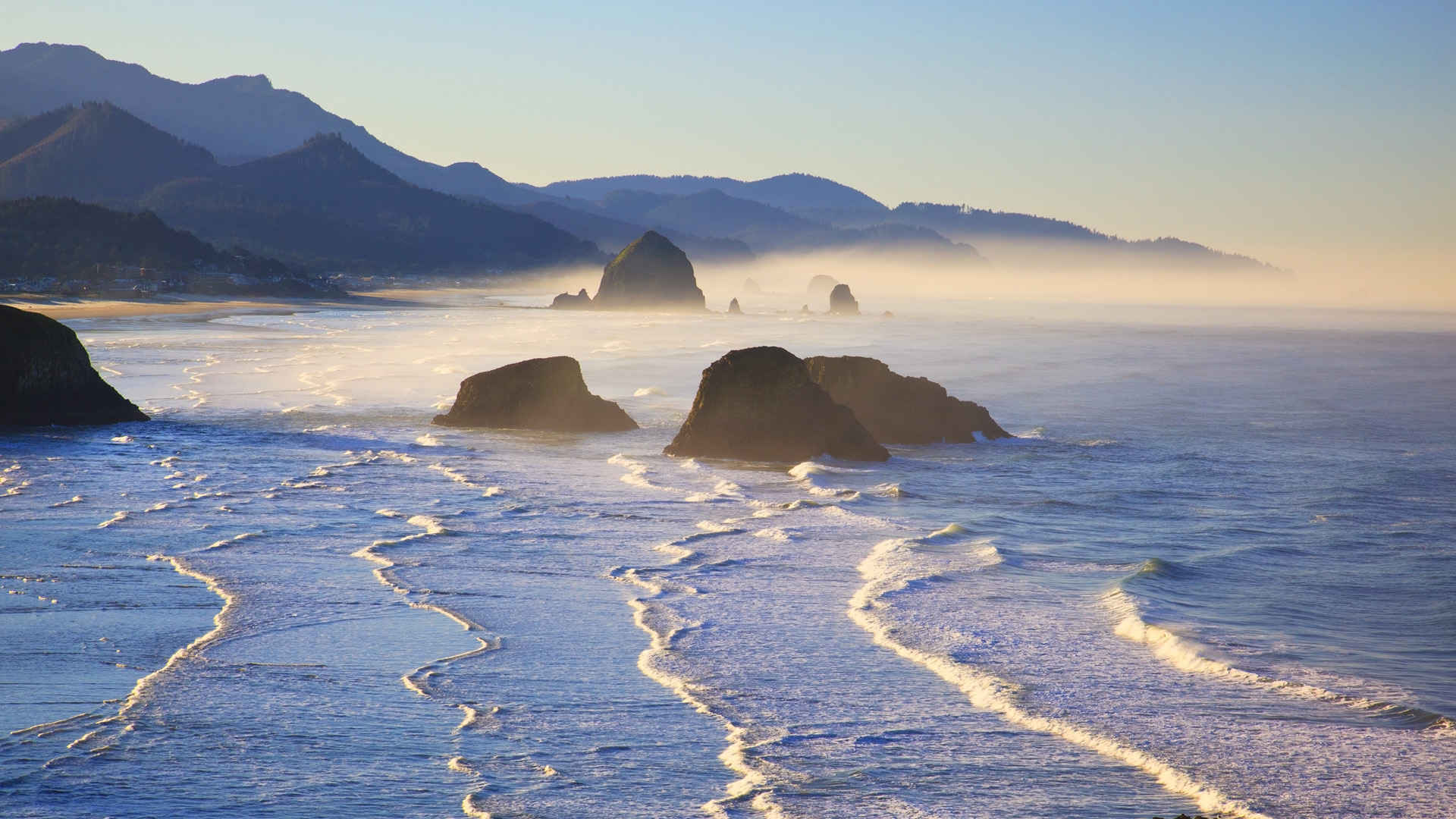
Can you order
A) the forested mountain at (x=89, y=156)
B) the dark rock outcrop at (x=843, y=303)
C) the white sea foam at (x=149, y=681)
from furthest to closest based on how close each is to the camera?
the forested mountain at (x=89, y=156), the dark rock outcrop at (x=843, y=303), the white sea foam at (x=149, y=681)

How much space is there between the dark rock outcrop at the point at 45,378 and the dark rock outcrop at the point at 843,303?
114 m

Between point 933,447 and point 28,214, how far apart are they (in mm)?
108806

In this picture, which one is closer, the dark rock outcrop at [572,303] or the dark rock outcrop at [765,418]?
the dark rock outcrop at [765,418]

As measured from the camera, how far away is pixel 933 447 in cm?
2225

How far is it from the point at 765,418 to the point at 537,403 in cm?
556

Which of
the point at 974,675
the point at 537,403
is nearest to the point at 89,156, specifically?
the point at 537,403

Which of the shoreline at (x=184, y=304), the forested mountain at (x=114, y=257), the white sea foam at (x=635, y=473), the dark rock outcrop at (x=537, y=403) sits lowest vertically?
the white sea foam at (x=635, y=473)

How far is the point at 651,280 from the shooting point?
139875mm

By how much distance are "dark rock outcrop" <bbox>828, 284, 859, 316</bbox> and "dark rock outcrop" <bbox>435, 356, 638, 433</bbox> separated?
4349 inches

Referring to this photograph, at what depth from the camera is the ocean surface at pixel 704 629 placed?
6.09 metres

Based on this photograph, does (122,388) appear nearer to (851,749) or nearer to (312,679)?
(312,679)

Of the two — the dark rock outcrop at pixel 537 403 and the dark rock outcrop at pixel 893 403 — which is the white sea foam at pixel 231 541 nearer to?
the dark rock outcrop at pixel 537 403

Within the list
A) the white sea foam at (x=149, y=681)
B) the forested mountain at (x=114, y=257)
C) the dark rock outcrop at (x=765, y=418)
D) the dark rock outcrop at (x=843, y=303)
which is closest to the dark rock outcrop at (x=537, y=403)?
the dark rock outcrop at (x=765, y=418)

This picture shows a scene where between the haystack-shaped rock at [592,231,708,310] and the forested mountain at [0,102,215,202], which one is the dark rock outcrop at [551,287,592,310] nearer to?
the haystack-shaped rock at [592,231,708,310]
